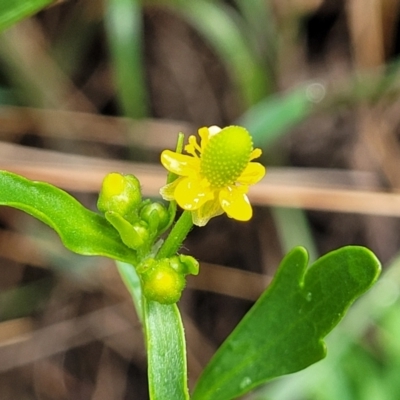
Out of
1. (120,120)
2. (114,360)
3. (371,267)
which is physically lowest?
(371,267)

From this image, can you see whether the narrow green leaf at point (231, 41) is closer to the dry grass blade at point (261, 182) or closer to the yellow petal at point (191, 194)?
the dry grass blade at point (261, 182)

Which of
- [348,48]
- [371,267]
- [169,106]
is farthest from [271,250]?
[371,267]

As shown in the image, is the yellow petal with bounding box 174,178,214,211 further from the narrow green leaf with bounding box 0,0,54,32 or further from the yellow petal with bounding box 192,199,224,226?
the narrow green leaf with bounding box 0,0,54,32

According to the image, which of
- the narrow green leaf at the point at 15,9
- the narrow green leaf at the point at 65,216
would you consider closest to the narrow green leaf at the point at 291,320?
the narrow green leaf at the point at 65,216

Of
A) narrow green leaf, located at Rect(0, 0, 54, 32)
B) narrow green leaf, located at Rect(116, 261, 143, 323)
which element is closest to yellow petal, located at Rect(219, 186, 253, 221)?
narrow green leaf, located at Rect(116, 261, 143, 323)

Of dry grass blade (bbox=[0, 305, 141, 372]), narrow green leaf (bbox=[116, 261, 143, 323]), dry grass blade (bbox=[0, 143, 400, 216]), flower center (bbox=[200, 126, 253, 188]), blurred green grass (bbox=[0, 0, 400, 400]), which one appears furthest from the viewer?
dry grass blade (bbox=[0, 305, 141, 372])

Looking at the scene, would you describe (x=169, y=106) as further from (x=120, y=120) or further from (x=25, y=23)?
(x=25, y=23)
